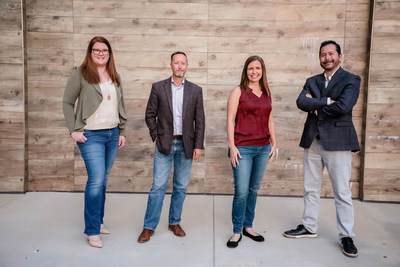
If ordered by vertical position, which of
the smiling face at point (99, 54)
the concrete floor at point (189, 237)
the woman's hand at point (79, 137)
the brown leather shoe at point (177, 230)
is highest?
the smiling face at point (99, 54)

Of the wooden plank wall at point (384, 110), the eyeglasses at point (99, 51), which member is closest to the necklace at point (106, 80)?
the eyeglasses at point (99, 51)

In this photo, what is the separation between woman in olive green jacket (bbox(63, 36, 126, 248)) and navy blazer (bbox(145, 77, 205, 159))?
1.14ft

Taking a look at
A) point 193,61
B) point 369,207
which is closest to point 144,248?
point 193,61

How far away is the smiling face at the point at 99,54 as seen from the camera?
2656 millimetres

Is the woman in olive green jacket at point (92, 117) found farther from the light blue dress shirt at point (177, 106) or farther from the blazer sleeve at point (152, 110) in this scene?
the light blue dress shirt at point (177, 106)

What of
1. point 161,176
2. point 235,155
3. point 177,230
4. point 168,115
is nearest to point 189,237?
point 177,230

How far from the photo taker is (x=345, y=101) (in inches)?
101

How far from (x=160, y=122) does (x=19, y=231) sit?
163cm

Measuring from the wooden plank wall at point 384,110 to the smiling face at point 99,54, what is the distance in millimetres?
2997

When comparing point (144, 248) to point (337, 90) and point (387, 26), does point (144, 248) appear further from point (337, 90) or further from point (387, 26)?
point (387, 26)

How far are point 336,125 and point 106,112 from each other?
74.8 inches

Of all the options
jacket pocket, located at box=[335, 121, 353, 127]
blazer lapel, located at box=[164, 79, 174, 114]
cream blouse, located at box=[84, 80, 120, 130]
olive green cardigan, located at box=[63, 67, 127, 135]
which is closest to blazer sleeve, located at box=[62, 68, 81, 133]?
olive green cardigan, located at box=[63, 67, 127, 135]

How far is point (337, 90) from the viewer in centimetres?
268

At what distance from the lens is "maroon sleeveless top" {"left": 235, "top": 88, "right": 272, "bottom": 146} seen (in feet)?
8.73
